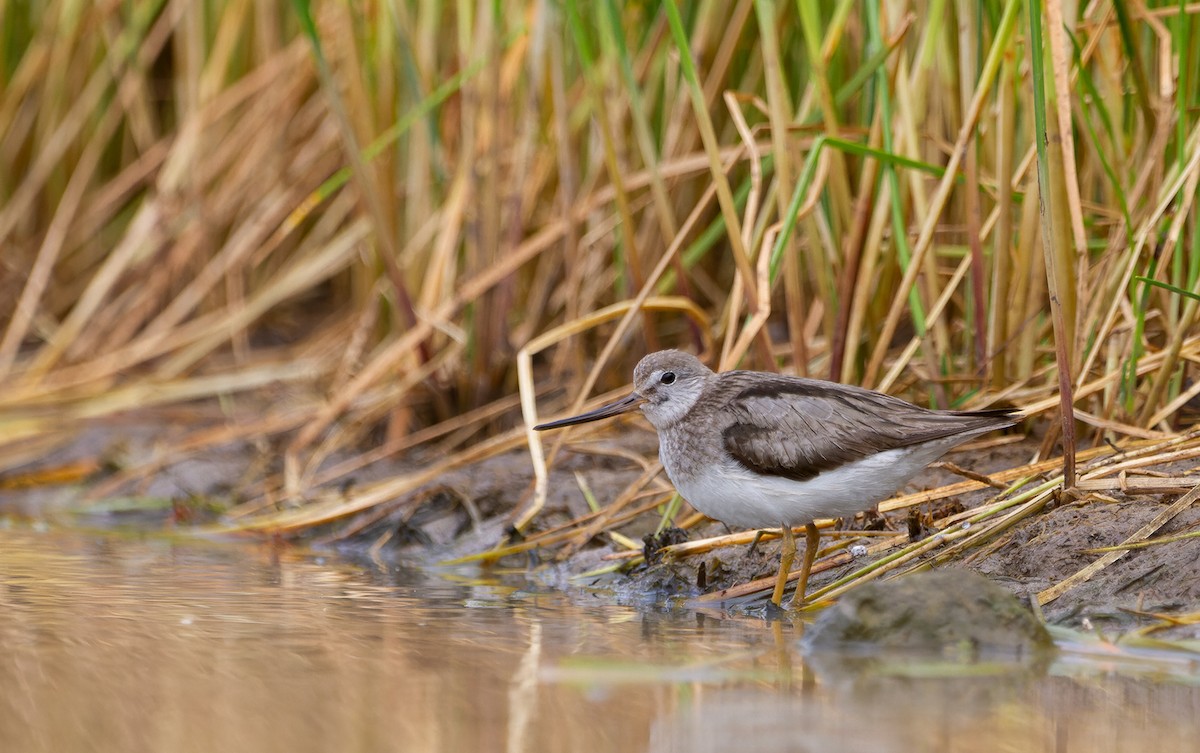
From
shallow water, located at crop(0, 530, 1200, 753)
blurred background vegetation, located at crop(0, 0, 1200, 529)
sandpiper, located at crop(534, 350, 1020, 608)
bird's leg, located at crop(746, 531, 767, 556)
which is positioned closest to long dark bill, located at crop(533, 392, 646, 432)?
sandpiper, located at crop(534, 350, 1020, 608)

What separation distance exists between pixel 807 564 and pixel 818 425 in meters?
0.46

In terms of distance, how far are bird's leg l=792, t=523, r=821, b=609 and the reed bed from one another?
0.74 meters

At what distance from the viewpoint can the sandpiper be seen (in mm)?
4109

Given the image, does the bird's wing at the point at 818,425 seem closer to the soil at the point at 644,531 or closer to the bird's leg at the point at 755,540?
the soil at the point at 644,531

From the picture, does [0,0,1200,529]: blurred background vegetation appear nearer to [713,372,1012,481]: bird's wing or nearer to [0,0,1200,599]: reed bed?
[0,0,1200,599]: reed bed

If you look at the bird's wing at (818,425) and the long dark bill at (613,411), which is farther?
the long dark bill at (613,411)

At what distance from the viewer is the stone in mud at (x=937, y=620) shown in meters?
3.46

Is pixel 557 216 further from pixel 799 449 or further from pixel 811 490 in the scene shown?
pixel 811 490

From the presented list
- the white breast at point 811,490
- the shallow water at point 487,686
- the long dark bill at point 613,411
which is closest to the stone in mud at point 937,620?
the shallow water at point 487,686

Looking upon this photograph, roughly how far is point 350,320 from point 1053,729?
212 inches

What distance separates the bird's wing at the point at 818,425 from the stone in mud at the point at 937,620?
1.98ft

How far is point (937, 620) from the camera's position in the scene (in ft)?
11.5

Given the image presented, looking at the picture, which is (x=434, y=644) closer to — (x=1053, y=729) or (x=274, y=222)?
(x=1053, y=729)

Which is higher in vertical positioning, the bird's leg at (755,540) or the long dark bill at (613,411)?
the long dark bill at (613,411)
